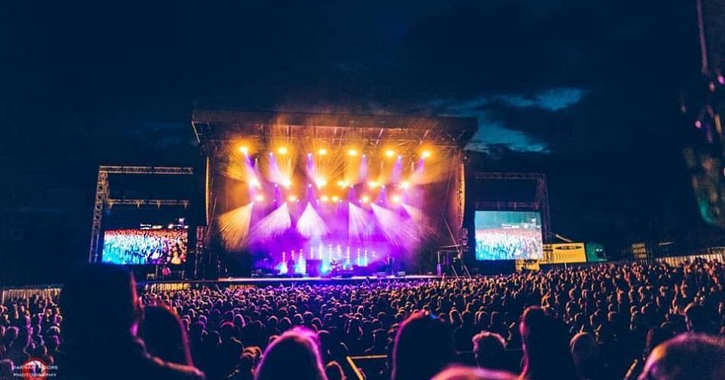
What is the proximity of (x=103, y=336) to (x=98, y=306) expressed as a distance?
11 centimetres

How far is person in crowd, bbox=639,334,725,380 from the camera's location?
1.45 m

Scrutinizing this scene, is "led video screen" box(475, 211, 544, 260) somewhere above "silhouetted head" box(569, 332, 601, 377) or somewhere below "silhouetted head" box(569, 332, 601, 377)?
above

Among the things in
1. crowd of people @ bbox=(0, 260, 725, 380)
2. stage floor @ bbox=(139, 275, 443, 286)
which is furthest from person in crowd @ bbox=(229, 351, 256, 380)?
stage floor @ bbox=(139, 275, 443, 286)

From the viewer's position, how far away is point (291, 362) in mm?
1550

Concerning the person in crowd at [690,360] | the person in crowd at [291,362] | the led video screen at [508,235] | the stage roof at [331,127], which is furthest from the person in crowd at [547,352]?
the led video screen at [508,235]

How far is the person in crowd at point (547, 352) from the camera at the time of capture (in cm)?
236

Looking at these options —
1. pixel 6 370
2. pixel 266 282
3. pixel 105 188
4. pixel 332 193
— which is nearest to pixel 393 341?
pixel 6 370

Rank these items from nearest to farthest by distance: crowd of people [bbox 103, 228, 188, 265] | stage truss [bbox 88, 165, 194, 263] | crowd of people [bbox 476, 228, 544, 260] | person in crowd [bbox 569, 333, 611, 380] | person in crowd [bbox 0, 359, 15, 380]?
1. person in crowd [bbox 0, 359, 15, 380]
2. person in crowd [bbox 569, 333, 611, 380]
3. stage truss [bbox 88, 165, 194, 263]
4. crowd of people [bbox 103, 228, 188, 265]
5. crowd of people [bbox 476, 228, 544, 260]

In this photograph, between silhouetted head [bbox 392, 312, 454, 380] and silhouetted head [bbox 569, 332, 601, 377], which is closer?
silhouetted head [bbox 392, 312, 454, 380]

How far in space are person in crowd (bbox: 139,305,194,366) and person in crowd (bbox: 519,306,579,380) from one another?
1.79 metres

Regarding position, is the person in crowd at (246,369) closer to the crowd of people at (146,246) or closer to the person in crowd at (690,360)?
the person in crowd at (690,360)

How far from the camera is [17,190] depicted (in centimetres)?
2125

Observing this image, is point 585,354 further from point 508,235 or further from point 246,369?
point 508,235

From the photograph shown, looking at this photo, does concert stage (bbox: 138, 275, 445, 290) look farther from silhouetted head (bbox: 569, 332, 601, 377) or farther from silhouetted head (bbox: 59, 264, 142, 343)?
silhouetted head (bbox: 59, 264, 142, 343)
